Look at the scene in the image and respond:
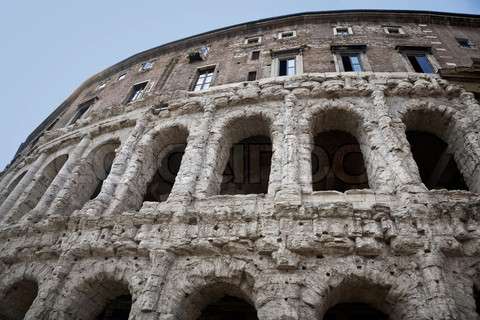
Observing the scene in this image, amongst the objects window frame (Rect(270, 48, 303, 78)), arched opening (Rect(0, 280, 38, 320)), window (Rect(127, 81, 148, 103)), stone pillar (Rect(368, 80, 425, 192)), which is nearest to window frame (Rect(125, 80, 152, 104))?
window (Rect(127, 81, 148, 103))

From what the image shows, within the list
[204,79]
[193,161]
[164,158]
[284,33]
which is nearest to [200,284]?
[193,161]

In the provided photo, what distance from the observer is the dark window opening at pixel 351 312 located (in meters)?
7.20

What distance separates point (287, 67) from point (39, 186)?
893cm

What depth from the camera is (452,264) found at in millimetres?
4789

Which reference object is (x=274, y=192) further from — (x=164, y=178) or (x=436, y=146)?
(x=436, y=146)

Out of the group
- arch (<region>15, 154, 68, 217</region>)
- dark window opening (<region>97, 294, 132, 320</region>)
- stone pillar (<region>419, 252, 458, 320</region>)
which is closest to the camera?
stone pillar (<region>419, 252, 458, 320</region>)

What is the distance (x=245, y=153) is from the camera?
985 centimetres

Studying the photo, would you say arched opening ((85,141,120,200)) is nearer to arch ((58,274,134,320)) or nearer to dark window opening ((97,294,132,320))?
dark window opening ((97,294,132,320))

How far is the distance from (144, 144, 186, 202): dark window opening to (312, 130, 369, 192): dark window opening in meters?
4.37

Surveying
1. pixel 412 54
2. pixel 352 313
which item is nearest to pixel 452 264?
pixel 352 313

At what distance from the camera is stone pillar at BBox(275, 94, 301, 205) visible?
18.9 feet

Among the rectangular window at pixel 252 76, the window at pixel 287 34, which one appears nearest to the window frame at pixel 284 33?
the window at pixel 287 34

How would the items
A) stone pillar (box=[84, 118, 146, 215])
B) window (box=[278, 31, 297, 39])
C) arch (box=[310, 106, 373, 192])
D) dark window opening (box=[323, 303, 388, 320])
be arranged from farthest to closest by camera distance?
window (box=[278, 31, 297, 39]), arch (box=[310, 106, 373, 192]), dark window opening (box=[323, 303, 388, 320]), stone pillar (box=[84, 118, 146, 215])

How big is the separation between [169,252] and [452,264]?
456cm
